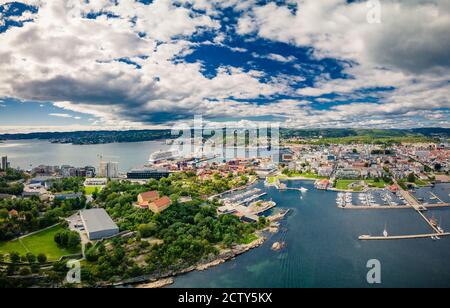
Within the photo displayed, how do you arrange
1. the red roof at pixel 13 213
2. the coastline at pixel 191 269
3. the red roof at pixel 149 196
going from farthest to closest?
the red roof at pixel 149 196 → the red roof at pixel 13 213 → the coastline at pixel 191 269

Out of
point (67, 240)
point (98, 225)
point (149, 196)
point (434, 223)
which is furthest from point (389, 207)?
point (67, 240)

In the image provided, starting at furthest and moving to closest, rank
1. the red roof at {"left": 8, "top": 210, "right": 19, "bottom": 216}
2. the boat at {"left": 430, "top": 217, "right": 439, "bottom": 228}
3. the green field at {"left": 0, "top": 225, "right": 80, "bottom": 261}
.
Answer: the boat at {"left": 430, "top": 217, "right": 439, "bottom": 228} → the red roof at {"left": 8, "top": 210, "right": 19, "bottom": 216} → the green field at {"left": 0, "top": 225, "right": 80, "bottom": 261}

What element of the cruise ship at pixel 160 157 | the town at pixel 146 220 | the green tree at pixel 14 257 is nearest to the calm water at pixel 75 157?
the cruise ship at pixel 160 157

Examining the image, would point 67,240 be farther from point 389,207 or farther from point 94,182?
point 389,207

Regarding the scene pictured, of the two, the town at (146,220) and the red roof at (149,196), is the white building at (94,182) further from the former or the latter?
the red roof at (149,196)

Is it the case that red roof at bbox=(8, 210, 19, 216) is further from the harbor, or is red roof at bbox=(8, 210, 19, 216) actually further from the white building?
the white building

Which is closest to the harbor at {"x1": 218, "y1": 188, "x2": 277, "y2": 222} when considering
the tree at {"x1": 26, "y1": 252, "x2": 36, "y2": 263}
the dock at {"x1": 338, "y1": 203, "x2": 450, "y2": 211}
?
the dock at {"x1": 338, "y1": 203, "x2": 450, "y2": 211}
